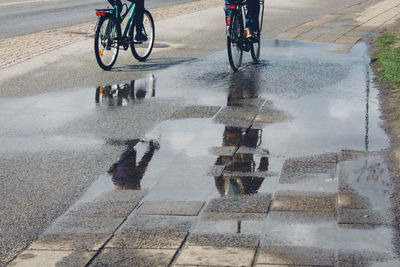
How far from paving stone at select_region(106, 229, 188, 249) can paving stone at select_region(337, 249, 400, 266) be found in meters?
1.06

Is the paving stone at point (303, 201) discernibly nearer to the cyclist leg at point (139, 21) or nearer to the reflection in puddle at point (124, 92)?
the reflection in puddle at point (124, 92)

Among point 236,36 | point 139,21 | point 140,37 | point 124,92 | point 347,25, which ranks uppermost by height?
point 139,21

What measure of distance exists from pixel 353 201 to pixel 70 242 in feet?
7.04

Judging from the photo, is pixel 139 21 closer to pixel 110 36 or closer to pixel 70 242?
pixel 110 36

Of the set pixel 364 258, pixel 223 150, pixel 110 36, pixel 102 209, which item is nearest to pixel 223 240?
pixel 364 258

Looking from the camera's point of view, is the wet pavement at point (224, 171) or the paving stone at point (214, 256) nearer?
the paving stone at point (214, 256)

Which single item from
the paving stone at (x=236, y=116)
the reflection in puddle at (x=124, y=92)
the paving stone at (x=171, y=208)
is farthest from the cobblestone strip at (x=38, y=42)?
the paving stone at (x=171, y=208)

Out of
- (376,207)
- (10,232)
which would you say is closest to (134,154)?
(10,232)

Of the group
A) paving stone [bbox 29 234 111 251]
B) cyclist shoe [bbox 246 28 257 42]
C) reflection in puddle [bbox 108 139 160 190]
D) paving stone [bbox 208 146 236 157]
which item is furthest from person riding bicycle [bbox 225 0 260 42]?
paving stone [bbox 29 234 111 251]

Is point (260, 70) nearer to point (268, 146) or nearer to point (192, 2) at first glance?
point (268, 146)

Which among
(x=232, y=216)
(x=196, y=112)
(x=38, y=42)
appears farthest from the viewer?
(x=38, y=42)

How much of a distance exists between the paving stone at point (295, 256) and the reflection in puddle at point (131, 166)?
1.74m

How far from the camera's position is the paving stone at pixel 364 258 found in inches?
178

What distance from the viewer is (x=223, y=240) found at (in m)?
4.93
